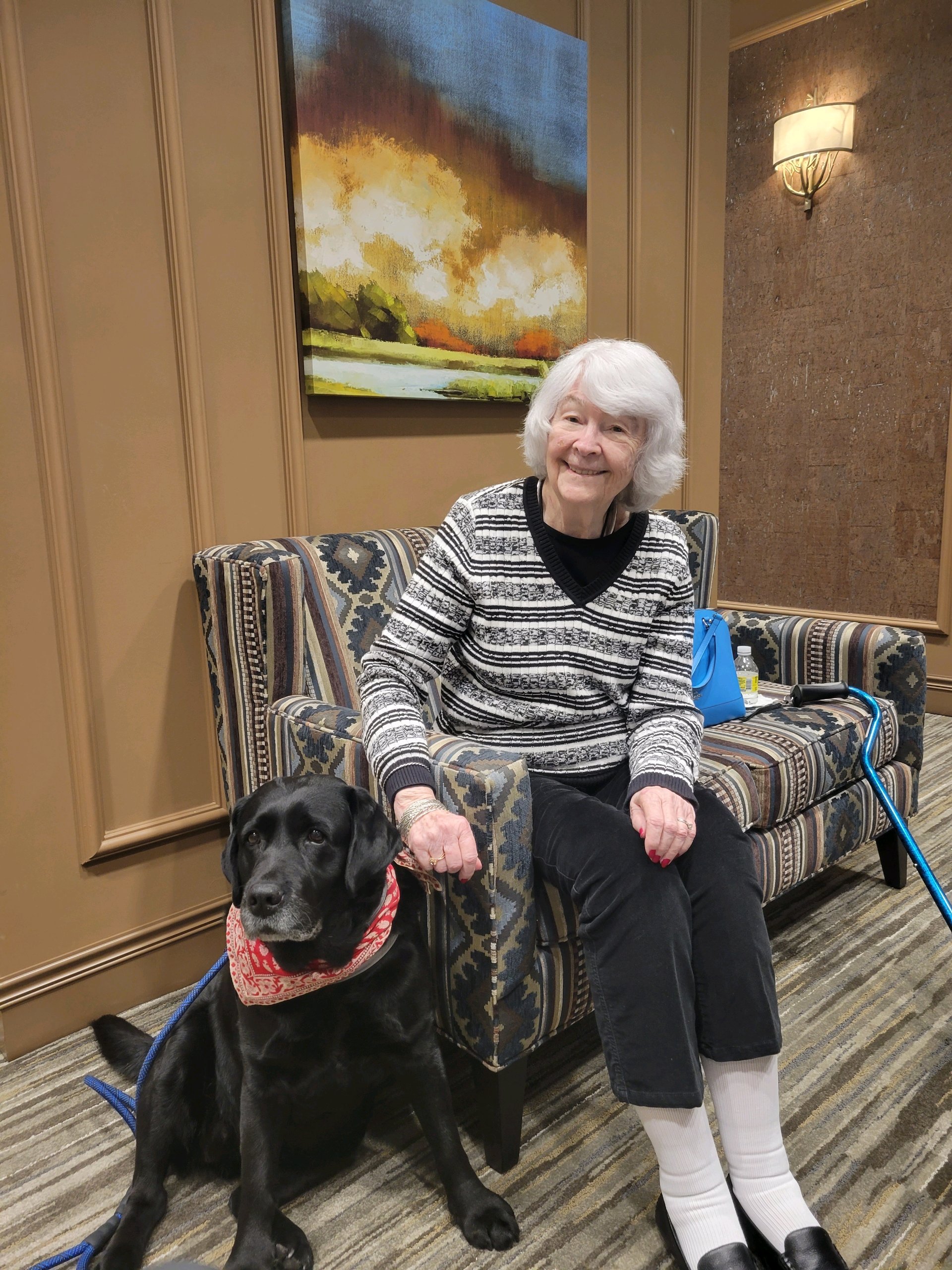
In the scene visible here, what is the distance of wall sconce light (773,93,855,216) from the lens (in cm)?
377

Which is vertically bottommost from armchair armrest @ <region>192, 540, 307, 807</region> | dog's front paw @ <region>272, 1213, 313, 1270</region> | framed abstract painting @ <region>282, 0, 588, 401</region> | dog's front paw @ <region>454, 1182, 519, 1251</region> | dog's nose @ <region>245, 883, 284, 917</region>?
dog's front paw @ <region>454, 1182, 519, 1251</region>

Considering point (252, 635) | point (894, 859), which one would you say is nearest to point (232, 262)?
point (252, 635)

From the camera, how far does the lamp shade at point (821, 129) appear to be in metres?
3.76

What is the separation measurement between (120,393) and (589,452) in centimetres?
95

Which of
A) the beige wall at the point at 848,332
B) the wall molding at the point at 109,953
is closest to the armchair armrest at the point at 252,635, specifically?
the wall molding at the point at 109,953

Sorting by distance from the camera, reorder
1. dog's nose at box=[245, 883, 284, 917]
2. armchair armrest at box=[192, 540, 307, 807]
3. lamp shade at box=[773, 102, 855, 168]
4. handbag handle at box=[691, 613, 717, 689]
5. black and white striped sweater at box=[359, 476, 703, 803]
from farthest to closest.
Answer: lamp shade at box=[773, 102, 855, 168]
handbag handle at box=[691, 613, 717, 689]
armchair armrest at box=[192, 540, 307, 807]
black and white striped sweater at box=[359, 476, 703, 803]
dog's nose at box=[245, 883, 284, 917]

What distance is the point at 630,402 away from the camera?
4.49 ft

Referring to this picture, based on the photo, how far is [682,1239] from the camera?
1.12 meters

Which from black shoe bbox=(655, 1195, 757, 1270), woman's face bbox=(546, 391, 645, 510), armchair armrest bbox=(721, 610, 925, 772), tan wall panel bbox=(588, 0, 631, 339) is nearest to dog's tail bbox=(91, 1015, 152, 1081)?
black shoe bbox=(655, 1195, 757, 1270)

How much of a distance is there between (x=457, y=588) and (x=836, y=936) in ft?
4.31

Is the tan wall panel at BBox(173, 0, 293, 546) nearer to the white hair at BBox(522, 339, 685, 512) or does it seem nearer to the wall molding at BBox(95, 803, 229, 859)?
the wall molding at BBox(95, 803, 229, 859)

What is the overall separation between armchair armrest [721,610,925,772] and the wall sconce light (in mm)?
2525

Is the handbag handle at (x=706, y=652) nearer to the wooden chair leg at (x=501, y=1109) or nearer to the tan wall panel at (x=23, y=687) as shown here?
the wooden chair leg at (x=501, y=1109)

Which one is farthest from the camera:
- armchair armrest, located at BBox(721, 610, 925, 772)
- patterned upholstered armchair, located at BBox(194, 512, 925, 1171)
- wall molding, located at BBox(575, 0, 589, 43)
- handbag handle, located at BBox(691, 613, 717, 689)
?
wall molding, located at BBox(575, 0, 589, 43)
